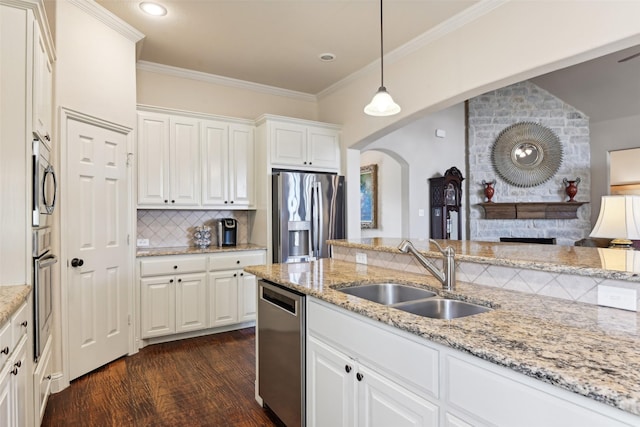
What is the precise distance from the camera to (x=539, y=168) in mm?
6383

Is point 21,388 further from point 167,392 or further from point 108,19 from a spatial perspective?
point 108,19

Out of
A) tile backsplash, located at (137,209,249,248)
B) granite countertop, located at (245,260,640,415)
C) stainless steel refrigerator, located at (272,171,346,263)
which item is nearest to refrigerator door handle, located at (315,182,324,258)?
stainless steel refrigerator, located at (272,171,346,263)

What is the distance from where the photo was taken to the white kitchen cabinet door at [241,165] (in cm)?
415

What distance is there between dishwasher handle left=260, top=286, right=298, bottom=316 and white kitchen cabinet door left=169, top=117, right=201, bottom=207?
1.96 m

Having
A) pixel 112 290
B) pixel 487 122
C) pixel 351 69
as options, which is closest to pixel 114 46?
pixel 112 290

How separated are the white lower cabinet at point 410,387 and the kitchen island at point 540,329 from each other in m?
0.02

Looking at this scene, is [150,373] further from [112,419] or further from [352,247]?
[352,247]

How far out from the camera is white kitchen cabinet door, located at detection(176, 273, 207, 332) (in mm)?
3613

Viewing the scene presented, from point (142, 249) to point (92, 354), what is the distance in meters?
1.19

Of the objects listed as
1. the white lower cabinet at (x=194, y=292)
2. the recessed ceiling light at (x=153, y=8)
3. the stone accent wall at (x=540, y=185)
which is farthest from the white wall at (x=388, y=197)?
the recessed ceiling light at (x=153, y=8)

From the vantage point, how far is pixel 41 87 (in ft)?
7.23

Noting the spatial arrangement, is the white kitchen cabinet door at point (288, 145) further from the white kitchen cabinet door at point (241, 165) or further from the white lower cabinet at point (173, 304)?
the white lower cabinet at point (173, 304)

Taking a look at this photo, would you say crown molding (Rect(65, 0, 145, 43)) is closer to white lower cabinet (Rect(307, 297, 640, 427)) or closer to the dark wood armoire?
white lower cabinet (Rect(307, 297, 640, 427))

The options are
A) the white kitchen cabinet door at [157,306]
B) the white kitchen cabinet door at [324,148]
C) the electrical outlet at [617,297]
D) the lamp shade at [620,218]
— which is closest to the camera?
the electrical outlet at [617,297]
